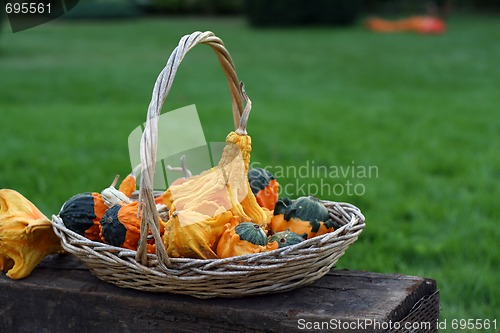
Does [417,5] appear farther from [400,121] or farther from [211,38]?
[211,38]

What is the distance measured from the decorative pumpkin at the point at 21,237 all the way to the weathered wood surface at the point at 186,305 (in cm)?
4

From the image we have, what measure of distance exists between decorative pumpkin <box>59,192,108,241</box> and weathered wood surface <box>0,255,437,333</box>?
14 centimetres

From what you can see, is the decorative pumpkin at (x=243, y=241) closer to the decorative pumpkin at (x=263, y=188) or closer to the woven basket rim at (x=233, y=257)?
the woven basket rim at (x=233, y=257)

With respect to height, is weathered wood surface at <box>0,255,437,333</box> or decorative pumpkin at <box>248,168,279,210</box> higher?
decorative pumpkin at <box>248,168,279,210</box>

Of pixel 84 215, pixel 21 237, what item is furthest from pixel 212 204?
pixel 21 237

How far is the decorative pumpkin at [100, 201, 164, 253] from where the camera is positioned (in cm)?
188

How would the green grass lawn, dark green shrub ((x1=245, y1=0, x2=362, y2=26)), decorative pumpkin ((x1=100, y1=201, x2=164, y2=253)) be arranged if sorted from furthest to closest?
dark green shrub ((x1=245, y1=0, x2=362, y2=26)) < the green grass lawn < decorative pumpkin ((x1=100, y1=201, x2=164, y2=253))

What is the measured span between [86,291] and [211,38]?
30.3 inches

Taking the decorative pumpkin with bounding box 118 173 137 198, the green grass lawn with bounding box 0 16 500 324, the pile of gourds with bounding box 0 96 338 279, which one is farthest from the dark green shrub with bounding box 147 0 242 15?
the pile of gourds with bounding box 0 96 338 279

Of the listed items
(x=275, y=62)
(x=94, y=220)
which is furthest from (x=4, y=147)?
(x=275, y=62)

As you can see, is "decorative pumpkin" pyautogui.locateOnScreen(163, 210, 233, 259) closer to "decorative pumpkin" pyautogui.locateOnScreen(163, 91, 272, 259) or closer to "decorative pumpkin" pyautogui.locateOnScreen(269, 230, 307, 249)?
"decorative pumpkin" pyautogui.locateOnScreen(163, 91, 272, 259)

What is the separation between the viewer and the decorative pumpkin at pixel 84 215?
1.99 meters

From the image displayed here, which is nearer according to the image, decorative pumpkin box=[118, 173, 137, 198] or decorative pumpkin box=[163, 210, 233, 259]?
decorative pumpkin box=[163, 210, 233, 259]

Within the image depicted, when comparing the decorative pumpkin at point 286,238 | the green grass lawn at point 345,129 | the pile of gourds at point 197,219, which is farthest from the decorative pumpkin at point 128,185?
the green grass lawn at point 345,129
